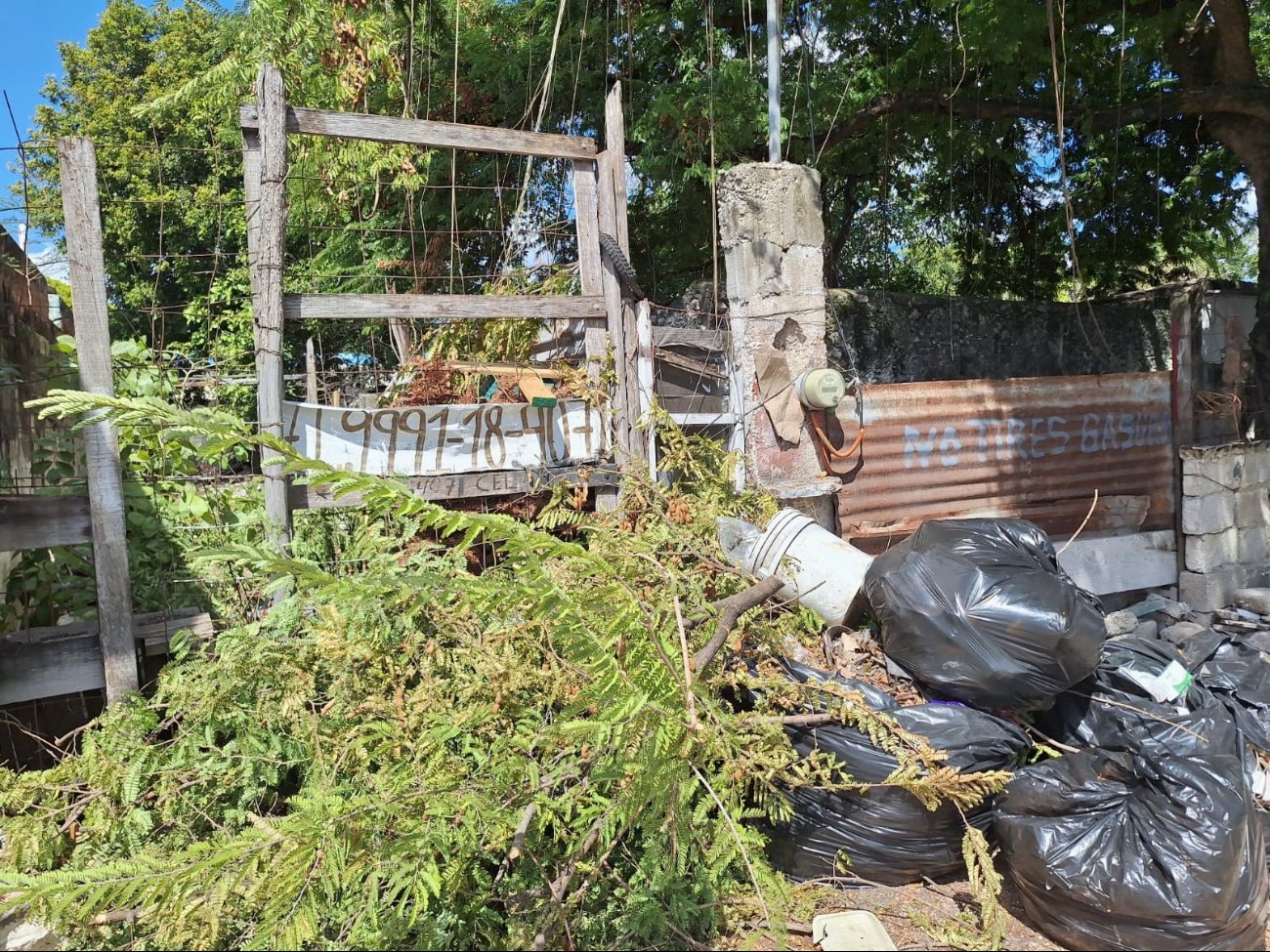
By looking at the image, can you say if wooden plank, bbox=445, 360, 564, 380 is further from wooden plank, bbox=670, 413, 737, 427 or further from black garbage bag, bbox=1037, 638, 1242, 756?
black garbage bag, bbox=1037, 638, 1242, 756

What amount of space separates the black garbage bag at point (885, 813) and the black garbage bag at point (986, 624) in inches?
5.7

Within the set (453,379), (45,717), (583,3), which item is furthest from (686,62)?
(45,717)

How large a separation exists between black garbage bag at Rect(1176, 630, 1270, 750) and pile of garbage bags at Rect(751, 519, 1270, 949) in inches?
12.9

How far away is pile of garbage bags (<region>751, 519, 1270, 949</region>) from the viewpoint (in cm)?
238

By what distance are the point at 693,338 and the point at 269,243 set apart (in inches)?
85.0

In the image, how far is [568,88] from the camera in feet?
25.3

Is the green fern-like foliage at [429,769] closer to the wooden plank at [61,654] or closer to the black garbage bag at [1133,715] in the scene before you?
the wooden plank at [61,654]

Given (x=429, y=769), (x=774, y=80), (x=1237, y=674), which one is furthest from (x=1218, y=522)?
(x=429, y=769)

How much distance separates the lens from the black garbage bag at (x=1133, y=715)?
289cm

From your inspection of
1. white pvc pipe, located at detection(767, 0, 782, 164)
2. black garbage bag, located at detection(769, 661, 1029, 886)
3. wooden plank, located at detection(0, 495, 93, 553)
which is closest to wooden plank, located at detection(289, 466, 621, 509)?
wooden plank, located at detection(0, 495, 93, 553)

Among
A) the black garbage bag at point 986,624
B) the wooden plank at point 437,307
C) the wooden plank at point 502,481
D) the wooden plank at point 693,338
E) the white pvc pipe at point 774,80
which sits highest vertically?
the white pvc pipe at point 774,80

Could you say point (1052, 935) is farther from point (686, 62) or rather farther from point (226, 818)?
point (686, 62)

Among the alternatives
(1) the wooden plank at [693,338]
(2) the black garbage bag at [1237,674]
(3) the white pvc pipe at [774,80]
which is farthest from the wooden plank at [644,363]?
(2) the black garbage bag at [1237,674]

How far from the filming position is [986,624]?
2.79 m
